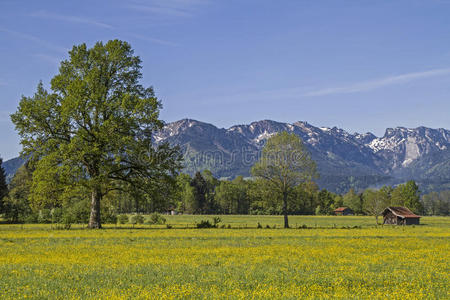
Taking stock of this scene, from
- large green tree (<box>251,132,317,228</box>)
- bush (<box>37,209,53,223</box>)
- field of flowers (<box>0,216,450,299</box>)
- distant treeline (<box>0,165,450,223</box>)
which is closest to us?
field of flowers (<box>0,216,450,299</box>)

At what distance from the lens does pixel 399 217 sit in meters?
108

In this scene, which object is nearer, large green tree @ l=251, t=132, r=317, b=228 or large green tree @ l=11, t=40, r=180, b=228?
large green tree @ l=11, t=40, r=180, b=228

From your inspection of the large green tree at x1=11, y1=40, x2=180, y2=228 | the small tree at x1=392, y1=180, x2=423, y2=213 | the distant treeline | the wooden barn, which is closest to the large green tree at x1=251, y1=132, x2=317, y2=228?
the distant treeline

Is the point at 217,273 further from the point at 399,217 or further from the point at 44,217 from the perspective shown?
the point at 399,217

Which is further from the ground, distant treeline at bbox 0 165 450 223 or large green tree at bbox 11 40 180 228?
large green tree at bbox 11 40 180 228

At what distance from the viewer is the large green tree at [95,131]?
45219 millimetres

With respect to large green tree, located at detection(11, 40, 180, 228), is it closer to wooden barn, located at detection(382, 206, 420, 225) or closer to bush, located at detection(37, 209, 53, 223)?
bush, located at detection(37, 209, 53, 223)

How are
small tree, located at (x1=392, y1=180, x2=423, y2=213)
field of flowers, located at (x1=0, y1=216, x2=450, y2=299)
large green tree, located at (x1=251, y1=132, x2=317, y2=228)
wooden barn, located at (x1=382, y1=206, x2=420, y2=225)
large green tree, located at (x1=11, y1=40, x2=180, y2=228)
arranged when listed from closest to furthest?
field of flowers, located at (x1=0, y1=216, x2=450, y2=299) < large green tree, located at (x1=11, y1=40, x2=180, y2=228) < large green tree, located at (x1=251, y1=132, x2=317, y2=228) < wooden barn, located at (x1=382, y1=206, x2=420, y2=225) < small tree, located at (x1=392, y1=180, x2=423, y2=213)

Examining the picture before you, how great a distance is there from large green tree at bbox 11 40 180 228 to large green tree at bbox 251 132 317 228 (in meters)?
19.5

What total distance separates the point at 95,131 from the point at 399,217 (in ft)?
277

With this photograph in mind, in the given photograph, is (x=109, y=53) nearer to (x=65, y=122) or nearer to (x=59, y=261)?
(x=65, y=122)

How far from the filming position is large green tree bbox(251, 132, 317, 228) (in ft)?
213

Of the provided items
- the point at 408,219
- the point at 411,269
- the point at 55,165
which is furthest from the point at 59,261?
the point at 408,219

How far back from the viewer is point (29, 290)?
1430 centimetres
